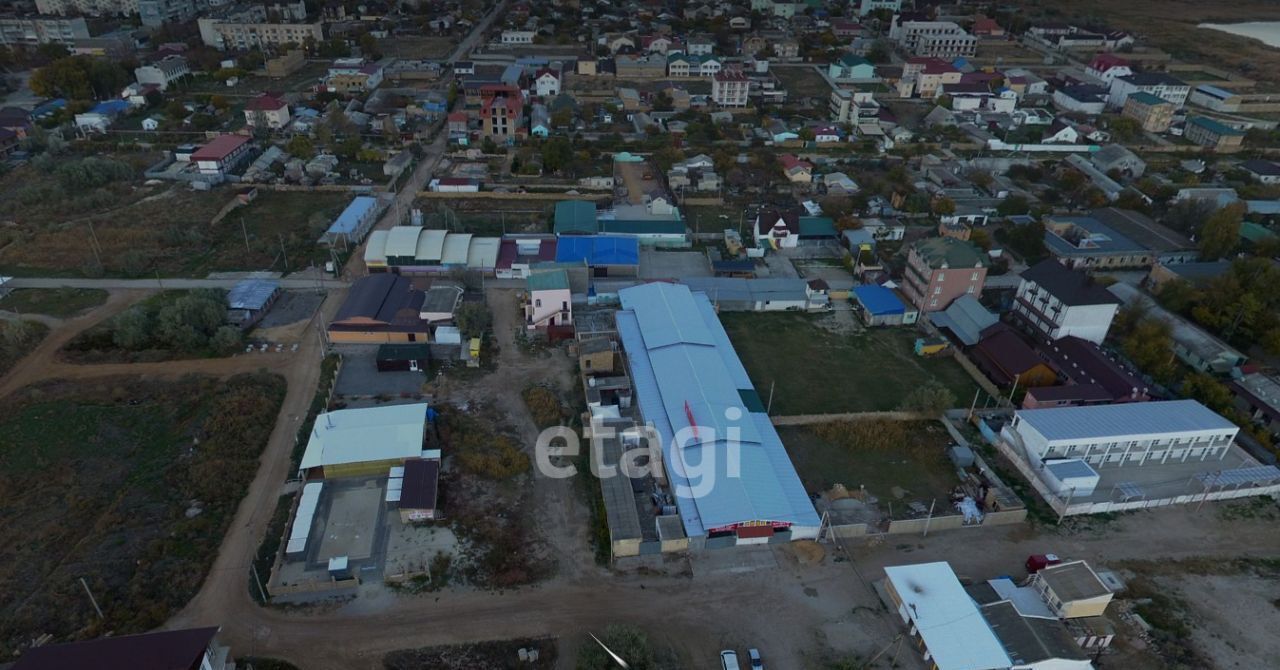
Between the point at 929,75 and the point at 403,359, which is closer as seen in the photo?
the point at 403,359

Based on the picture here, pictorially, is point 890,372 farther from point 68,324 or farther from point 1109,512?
point 68,324

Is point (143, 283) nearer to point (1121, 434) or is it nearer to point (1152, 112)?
point (1121, 434)

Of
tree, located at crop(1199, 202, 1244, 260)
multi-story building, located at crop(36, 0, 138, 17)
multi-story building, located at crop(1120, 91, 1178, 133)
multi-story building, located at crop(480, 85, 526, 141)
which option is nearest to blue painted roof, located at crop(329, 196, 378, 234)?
multi-story building, located at crop(480, 85, 526, 141)

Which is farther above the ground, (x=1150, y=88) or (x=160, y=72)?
(x=1150, y=88)

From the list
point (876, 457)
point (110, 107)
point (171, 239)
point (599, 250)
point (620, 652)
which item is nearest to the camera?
point (620, 652)

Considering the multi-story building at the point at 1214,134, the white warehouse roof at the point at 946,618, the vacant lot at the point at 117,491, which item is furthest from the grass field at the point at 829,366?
the multi-story building at the point at 1214,134

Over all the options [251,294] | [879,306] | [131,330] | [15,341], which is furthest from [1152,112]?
[15,341]

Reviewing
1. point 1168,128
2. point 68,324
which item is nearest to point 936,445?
point 68,324

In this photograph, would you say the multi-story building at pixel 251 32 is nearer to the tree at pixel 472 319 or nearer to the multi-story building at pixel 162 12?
the multi-story building at pixel 162 12

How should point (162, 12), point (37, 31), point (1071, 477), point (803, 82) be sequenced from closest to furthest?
point (1071, 477) → point (803, 82) → point (37, 31) → point (162, 12)
